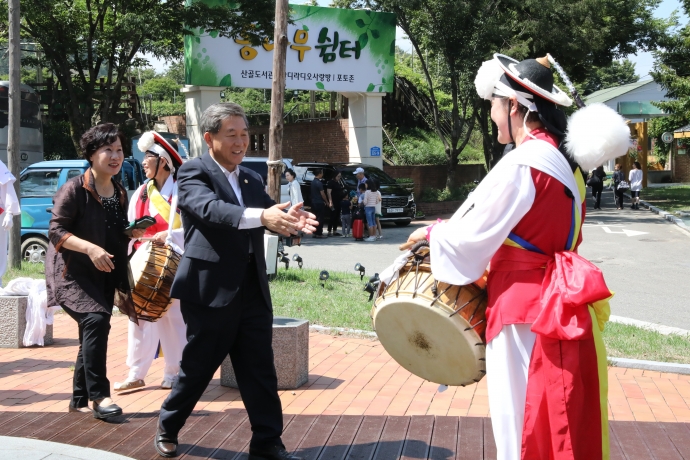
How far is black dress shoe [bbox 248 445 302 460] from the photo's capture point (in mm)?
4219

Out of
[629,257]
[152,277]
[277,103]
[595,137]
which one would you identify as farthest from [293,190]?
[595,137]

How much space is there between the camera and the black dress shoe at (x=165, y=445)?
4.40 m

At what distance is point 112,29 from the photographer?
19641 millimetres

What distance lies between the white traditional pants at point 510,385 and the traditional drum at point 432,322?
19 cm

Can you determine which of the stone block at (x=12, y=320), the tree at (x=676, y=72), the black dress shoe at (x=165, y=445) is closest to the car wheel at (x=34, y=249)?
the stone block at (x=12, y=320)

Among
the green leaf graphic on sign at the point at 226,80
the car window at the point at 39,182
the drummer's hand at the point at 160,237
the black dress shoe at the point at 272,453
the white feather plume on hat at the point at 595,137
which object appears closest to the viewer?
the white feather plume on hat at the point at 595,137

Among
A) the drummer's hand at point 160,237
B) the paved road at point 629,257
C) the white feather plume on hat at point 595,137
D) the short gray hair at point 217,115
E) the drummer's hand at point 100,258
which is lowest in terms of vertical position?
the paved road at point 629,257

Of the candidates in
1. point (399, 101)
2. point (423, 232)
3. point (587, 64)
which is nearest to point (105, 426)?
point (423, 232)

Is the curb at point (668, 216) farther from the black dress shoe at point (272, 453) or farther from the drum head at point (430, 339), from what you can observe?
the drum head at point (430, 339)

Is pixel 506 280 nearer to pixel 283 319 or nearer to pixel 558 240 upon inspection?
pixel 558 240

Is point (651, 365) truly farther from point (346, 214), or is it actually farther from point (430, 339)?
point (346, 214)

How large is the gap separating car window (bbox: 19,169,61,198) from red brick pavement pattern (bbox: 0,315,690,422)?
7.65 m

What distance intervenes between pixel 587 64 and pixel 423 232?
91.5 ft

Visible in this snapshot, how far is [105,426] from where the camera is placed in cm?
500
